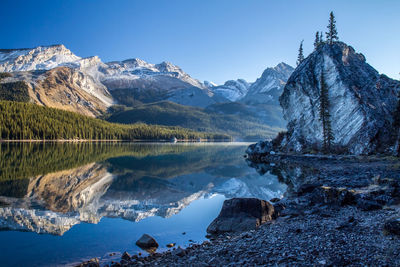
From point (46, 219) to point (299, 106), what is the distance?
71.2 metres

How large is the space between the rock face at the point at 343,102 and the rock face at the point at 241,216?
138ft

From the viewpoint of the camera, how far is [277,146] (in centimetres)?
8231

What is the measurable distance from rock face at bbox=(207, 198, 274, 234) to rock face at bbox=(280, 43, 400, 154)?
4216 centimetres

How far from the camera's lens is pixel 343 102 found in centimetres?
6066

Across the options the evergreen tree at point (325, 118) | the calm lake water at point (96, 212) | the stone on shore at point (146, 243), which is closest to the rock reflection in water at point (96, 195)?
the calm lake water at point (96, 212)

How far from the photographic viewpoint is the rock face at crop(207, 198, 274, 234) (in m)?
16.5

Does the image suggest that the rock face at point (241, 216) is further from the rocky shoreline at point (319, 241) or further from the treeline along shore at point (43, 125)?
the treeline along shore at point (43, 125)

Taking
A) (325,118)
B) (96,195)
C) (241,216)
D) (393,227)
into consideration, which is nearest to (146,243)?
(241,216)

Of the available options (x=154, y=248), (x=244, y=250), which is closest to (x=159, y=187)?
(x=154, y=248)

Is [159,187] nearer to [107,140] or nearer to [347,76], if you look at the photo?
[347,76]

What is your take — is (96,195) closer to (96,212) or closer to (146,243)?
(96,212)

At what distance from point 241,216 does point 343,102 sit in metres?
54.6

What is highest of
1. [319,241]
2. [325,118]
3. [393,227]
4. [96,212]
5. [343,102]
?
[343,102]

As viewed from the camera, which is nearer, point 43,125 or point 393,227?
point 393,227
